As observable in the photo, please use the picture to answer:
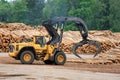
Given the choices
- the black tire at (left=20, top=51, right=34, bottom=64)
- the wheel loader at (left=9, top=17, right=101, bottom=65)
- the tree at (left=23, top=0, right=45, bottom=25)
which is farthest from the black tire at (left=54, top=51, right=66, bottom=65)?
the tree at (left=23, top=0, right=45, bottom=25)

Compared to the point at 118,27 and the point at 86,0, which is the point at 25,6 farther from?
the point at 118,27

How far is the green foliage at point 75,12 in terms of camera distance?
323ft

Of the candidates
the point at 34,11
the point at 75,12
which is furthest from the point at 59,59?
the point at 34,11

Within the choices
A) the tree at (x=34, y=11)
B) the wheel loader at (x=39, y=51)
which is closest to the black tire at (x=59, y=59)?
the wheel loader at (x=39, y=51)

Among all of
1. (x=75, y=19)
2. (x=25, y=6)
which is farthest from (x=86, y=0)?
(x=75, y=19)

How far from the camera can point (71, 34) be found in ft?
191

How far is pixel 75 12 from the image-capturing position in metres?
111

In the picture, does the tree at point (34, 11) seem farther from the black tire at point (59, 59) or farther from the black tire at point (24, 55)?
the black tire at point (24, 55)

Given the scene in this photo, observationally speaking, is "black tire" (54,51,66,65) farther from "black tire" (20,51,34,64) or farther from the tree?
the tree

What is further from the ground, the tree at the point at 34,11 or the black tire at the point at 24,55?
the tree at the point at 34,11

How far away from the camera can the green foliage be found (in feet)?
323

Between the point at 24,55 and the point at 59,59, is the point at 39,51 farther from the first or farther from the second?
the point at 59,59

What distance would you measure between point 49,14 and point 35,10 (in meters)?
8.50

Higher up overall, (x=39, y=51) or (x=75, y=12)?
(x=75, y=12)
